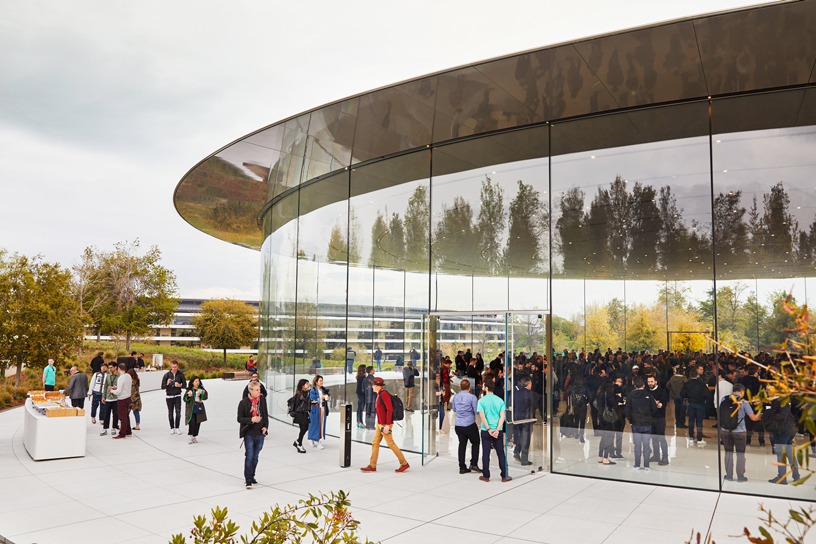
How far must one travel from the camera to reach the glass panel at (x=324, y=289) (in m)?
14.9

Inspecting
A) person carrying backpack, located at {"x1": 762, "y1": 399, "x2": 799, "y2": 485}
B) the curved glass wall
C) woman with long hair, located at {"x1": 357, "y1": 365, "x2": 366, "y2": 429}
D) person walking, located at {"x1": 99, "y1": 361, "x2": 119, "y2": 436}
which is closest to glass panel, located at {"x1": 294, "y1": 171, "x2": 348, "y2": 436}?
woman with long hair, located at {"x1": 357, "y1": 365, "x2": 366, "y2": 429}

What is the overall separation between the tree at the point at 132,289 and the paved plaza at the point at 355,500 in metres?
39.0

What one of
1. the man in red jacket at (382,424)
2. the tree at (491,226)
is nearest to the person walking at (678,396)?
the tree at (491,226)

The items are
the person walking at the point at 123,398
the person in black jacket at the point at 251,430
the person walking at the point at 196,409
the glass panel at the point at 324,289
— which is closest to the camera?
the person in black jacket at the point at 251,430

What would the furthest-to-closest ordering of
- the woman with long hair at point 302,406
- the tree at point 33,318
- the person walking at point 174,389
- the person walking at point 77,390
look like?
the tree at point 33,318 → the person walking at point 77,390 → the person walking at point 174,389 → the woman with long hair at point 302,406

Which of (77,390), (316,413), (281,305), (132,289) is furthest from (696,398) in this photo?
(132,289)

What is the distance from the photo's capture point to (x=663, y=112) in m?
10.6

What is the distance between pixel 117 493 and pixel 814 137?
12.8 meters

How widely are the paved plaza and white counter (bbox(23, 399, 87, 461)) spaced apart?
222 millimetres

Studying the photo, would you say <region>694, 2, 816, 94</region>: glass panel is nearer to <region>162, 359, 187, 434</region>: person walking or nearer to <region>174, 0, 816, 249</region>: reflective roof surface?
<region>174, 0, 816, 249</region>: reflective roof surface

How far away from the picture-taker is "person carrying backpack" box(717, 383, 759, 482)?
30.1ft

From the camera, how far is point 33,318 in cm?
2239

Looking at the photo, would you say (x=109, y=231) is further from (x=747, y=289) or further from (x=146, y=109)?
(x=747, y=289)

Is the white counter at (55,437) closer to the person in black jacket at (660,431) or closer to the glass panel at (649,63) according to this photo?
the person in black jacket at (660,431)
